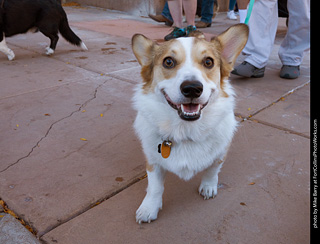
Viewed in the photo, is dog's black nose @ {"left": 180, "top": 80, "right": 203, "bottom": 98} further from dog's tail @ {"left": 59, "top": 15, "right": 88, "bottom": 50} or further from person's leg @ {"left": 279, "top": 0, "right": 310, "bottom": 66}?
dog's tail @ {"left": 59, "top": 15, "right": 88, "bottom": 50}

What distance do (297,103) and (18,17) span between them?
4.51 meters

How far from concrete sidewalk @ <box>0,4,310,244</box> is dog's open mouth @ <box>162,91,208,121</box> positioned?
0.63 metres

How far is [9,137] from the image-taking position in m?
2.62

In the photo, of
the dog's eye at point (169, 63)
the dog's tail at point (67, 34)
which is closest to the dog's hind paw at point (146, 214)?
the dog's eye at point (169, 63)

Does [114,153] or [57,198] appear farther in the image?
[114,153]

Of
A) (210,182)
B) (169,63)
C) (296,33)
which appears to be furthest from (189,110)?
(296,33)

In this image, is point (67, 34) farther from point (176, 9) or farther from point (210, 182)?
point (210, 182)

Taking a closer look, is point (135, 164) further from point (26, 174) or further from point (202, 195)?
point (26, 174)

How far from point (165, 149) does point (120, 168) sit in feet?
1.98

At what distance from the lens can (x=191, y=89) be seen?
5.38ft

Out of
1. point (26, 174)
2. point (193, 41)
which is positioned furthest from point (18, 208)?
point (193, 41)

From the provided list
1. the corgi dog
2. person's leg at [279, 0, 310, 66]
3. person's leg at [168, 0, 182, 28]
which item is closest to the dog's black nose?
the corgi dog

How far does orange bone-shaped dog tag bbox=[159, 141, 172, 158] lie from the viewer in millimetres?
1808

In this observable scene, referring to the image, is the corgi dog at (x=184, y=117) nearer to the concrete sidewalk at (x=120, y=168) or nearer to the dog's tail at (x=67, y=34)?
the concrete sidewalk at (x=120, y=168)
